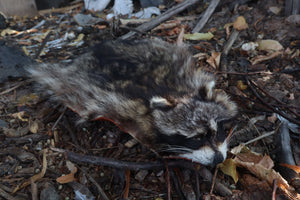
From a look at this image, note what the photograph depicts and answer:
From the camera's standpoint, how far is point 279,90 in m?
3.54

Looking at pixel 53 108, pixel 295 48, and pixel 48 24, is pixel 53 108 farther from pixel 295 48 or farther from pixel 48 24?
pixel 295 48

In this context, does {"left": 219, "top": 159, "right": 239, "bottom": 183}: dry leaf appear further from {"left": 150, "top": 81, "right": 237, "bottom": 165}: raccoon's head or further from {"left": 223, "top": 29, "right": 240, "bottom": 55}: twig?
{"left": 223, "top": 29, "right": 240, "bottom": 55}: twig

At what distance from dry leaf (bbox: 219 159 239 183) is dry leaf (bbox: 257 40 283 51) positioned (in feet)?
7.15

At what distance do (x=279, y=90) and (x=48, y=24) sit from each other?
191 inches

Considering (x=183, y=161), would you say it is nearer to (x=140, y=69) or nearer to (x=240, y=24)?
(x=140, y=69)

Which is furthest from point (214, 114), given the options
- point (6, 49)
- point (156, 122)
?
point (6, 49)

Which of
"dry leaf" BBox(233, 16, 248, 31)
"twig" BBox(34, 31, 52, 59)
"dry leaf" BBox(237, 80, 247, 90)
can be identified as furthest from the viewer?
"twig" BBox(34, 31, 52, 59)

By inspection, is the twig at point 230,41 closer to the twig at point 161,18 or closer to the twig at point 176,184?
the twig at point 161,18

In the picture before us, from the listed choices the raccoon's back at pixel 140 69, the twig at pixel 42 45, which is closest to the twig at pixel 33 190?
the raccoon's back at pixel 140 69

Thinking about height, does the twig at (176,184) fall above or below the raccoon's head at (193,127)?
below

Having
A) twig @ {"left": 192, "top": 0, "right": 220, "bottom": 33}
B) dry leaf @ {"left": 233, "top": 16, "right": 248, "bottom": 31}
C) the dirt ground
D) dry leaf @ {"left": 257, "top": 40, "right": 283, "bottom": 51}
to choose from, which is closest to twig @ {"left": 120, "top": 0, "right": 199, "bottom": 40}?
the dirt ground

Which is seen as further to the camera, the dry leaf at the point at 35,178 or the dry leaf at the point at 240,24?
the dry leaf at the point at 240,24

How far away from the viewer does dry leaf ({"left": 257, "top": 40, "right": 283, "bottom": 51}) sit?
4.09 metres

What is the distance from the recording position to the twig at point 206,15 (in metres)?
4.78
